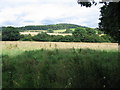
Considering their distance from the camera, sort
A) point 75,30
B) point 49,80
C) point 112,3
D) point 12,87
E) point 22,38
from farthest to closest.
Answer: point 75,30 → point 22,38 → point 112,3 → point 49,80 → point 12,87

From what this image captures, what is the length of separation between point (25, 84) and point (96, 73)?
183 centimetres

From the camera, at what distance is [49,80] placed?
364cm

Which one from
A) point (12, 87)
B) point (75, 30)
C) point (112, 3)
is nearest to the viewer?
point (12, 87)

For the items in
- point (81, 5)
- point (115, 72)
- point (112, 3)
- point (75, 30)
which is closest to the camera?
point (115, 72)

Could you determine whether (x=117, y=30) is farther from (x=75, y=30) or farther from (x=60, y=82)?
(x=75, y=30)

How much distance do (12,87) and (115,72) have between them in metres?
2.71

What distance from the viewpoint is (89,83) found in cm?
339

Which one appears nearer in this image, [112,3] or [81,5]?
[112,3]

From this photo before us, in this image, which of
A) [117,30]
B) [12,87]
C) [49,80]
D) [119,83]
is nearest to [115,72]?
[119,83]

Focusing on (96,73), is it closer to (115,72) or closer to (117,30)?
(115,72)

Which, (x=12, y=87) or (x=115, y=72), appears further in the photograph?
(x=115, y=72)

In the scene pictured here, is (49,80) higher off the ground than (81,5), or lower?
lower

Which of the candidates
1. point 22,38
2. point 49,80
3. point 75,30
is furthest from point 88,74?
point 75,30

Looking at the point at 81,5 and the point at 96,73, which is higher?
the point at 81,5
